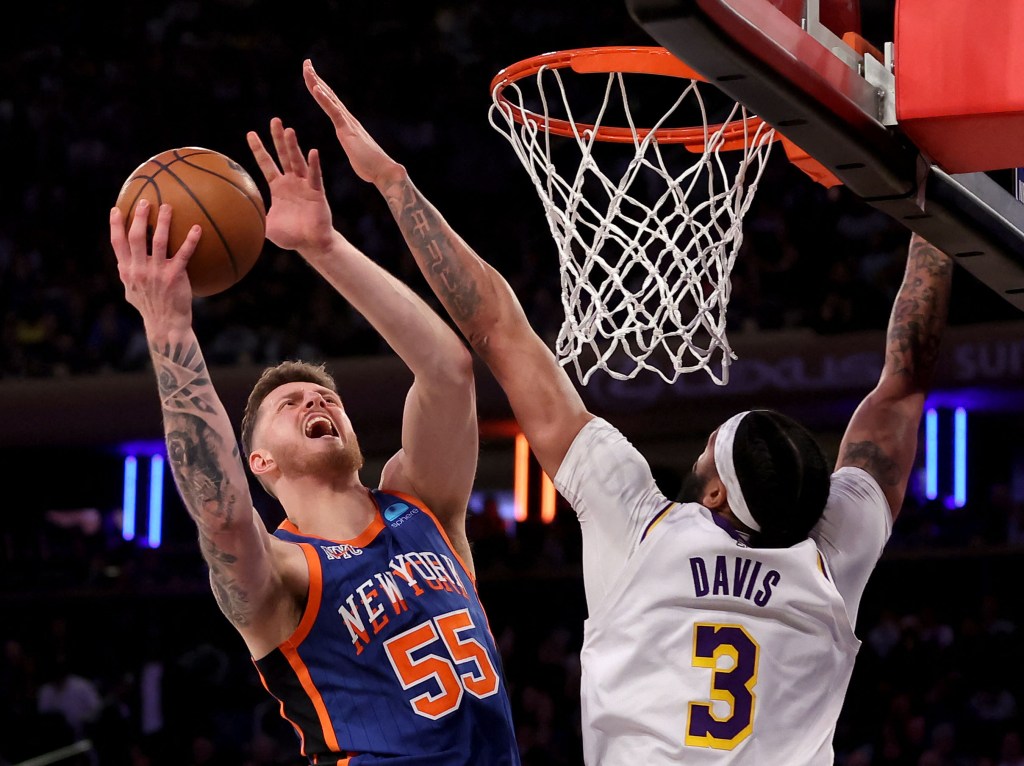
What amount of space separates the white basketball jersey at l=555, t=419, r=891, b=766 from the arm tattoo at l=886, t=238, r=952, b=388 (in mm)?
685

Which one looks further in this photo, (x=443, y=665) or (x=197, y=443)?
(x=443, y=665)

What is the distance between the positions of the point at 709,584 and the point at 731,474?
0.70ft

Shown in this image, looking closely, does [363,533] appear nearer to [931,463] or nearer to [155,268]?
[155,268]

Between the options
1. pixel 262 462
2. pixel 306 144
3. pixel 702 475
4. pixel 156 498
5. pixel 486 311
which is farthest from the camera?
pixel 306 144

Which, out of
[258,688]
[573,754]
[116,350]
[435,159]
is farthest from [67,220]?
[573,754]

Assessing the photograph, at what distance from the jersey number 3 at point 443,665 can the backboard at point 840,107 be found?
1.31m

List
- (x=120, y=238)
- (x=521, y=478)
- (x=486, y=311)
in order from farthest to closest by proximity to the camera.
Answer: (x=521, y=478) → (x=486, y=311) → (x=120, y=238)

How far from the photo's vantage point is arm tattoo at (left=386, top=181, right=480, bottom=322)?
2895 millimetres

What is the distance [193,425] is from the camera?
2.71 metres

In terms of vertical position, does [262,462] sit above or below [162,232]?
below

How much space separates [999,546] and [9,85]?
8.81m

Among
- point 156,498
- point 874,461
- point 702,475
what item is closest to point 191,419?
point 702,475

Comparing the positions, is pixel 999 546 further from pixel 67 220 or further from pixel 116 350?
pixel 67 220

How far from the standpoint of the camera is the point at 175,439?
2705 millimetres
